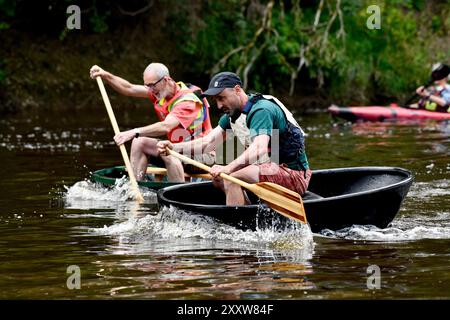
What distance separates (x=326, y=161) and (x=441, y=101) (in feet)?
18.9

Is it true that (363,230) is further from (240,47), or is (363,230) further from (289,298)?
(240,47)

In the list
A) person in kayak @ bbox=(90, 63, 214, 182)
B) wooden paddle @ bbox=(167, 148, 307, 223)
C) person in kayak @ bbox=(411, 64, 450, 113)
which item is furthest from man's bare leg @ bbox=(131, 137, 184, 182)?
person in kayak @ bbox=(411, 64, 450, 113)

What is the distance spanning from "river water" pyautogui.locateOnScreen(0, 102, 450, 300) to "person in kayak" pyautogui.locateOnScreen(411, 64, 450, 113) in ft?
19.2

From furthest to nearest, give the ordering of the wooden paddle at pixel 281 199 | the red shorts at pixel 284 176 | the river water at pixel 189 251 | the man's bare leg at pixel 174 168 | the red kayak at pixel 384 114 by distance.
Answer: the red kayak at pixel 384 114 < the man's bare leg at pixel 174 168 < the red shorts at pixel 284 176 < the wooden paddle at pixel 281 199 < the river water at pixel 189 251

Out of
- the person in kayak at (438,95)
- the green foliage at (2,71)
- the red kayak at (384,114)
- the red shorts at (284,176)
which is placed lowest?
the red shorts at (284,176)

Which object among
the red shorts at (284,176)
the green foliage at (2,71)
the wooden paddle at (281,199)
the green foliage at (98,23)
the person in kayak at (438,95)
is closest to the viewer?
the wooden paddle at (281,199)

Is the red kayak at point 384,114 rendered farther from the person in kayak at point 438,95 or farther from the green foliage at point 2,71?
the green foliage at point 2,71

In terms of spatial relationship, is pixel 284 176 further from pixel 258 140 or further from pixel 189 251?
pixel 189 251

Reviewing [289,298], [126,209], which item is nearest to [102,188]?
[126,209]

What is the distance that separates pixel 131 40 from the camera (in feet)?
76.9

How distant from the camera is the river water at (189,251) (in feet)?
20.9

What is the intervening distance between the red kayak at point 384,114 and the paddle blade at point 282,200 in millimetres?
10570

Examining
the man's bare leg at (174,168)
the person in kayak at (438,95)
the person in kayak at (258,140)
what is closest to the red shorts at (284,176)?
the person in kayak at (258,140)

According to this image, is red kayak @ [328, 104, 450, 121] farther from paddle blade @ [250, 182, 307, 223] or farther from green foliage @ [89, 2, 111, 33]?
paddle blade @ [250, 182, 307, 223]
